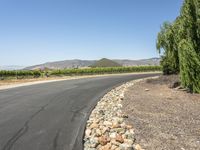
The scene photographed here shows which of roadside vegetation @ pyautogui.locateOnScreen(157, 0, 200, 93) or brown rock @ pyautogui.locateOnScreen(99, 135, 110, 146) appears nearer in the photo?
brown rock @ pyautogui.locateOnScreen(99, 135, 110, 146)

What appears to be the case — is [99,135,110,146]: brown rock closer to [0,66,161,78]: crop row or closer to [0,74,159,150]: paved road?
[0,74,159,150]: paved road

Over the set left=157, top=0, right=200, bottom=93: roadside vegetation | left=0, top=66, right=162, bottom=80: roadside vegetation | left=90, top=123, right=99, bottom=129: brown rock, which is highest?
left=157, top=0, right=200, bottom=93: roadside vegetation

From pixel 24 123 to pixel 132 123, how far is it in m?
3.75

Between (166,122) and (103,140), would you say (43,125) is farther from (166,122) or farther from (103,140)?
(166,122)

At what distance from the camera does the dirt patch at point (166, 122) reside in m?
6.35

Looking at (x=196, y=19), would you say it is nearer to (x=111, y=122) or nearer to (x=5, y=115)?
(x=111, y=122)

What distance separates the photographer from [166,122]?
8391mm

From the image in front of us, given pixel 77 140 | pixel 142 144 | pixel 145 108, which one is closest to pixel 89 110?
pixel 145 108

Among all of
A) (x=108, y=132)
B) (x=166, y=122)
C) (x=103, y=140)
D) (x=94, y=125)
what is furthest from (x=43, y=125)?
(x=166, y=122)

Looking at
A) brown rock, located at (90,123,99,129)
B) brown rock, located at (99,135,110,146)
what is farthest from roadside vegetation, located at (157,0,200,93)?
brown rock, located at (99,135,110,146)

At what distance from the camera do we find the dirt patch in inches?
250

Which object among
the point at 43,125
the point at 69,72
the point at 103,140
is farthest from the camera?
the point at 69,72

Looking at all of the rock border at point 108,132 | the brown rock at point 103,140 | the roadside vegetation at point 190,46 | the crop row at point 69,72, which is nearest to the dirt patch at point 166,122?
the rock border at point 108,132

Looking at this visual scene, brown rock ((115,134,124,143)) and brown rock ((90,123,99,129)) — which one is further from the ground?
brown rock ((90,123,99,129))
